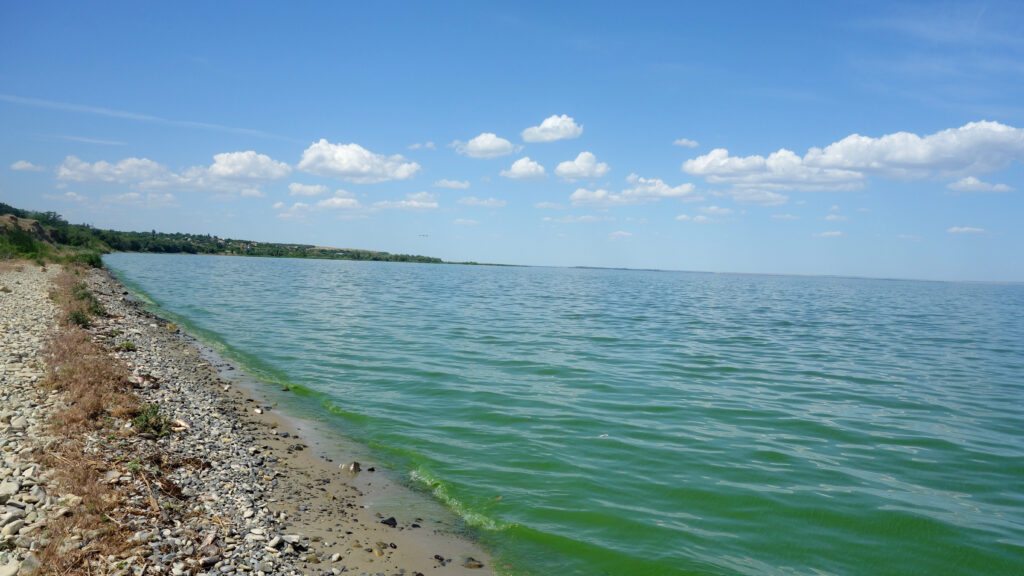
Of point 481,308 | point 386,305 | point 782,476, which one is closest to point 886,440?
point 782,476

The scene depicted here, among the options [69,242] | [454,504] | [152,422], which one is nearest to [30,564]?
[152,422]

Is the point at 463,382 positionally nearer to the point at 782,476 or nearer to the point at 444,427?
the point at 444,427

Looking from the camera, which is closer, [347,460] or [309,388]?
[347,460]

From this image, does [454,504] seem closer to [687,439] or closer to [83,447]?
[83,447]

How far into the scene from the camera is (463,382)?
1700 centimetres

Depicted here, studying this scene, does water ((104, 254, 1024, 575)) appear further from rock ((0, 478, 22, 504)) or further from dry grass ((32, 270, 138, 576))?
rock ((0, 478, 22, 504))

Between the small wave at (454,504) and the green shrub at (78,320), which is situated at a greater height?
the green shrub at (78,320)

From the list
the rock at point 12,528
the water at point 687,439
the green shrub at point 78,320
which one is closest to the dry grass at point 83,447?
the rock at point 12,528

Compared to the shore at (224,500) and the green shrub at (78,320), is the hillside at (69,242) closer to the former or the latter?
the green shrub at (78,320)

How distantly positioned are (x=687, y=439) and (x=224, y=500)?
936cm

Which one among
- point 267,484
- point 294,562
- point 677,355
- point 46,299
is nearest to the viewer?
point 294,562

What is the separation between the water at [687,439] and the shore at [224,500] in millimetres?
1171

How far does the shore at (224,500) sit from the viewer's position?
19.4 feet

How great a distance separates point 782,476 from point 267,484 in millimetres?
9281
